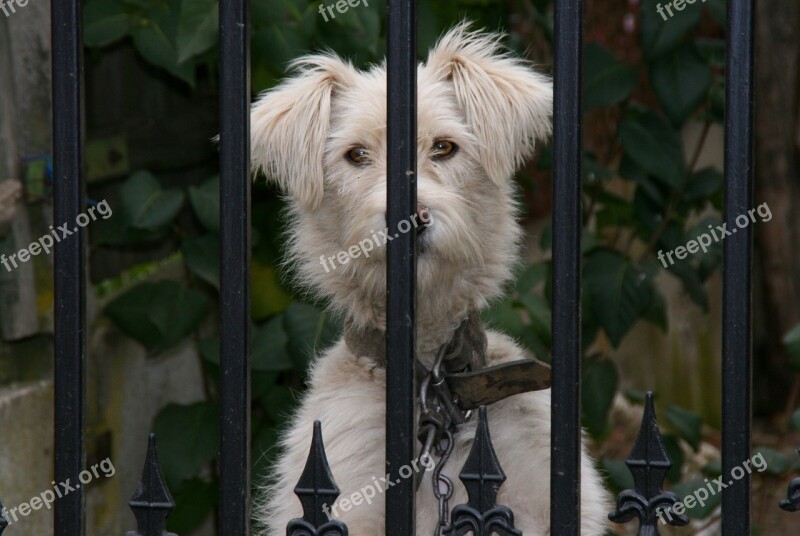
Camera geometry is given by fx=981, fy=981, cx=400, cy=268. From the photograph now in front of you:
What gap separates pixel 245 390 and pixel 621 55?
5.26m

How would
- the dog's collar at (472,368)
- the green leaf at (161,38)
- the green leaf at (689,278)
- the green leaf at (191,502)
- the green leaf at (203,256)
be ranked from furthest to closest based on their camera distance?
the green leaf at (689,278) → the green leaf at (191,502) → the green leaf at (203,256) → the green leaf at (161,38) → the dog's collar at (472,368)

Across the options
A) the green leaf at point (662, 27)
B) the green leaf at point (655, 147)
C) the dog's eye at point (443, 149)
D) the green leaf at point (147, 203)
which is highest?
the green leaf at point (662, 27)

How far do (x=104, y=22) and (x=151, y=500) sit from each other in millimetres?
2885

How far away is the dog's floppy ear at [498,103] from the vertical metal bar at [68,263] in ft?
4.41

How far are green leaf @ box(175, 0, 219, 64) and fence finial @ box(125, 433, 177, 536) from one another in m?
2.27

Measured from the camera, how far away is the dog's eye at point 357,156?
109 inches

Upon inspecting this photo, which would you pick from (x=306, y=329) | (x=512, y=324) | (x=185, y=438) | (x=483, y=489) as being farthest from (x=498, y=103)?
(x=185, y=438)

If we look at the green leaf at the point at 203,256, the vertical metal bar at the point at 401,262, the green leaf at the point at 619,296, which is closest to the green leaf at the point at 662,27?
the green leaf at the point at 619,296

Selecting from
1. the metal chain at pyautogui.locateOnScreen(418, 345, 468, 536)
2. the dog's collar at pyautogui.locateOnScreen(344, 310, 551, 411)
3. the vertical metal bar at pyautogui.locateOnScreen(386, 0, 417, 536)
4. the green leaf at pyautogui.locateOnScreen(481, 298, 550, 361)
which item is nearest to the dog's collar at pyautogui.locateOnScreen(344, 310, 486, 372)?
the dog's collar at pyautogui.locateOnScreen(344, 310, 551, 411)

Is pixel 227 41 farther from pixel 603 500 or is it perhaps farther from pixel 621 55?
pixel 621 55

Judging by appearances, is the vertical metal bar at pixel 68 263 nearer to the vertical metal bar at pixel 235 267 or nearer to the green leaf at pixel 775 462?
the vertical metal bar at pixel 235 267

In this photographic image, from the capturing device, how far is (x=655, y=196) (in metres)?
4.44

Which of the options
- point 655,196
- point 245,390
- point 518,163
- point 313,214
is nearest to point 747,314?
point 245,390

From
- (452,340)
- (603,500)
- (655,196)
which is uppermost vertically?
(655,196)
